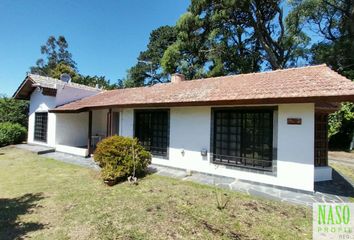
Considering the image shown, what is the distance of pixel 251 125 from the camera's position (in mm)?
8859

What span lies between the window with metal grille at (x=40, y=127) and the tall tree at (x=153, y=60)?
66.1ft

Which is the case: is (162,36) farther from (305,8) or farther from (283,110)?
(283,110)

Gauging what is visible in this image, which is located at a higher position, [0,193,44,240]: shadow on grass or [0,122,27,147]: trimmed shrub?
[0,122,27,147]: trimmed shrub

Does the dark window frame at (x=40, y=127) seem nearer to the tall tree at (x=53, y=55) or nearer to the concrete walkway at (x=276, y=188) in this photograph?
the concrete walkway at (x=276, y=188)

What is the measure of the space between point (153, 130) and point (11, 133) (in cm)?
1462

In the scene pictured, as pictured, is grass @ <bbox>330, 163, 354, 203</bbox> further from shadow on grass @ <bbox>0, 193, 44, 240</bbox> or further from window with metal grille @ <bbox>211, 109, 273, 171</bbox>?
shadow on grass @ <bbox>0, 193, 44, 240</bbox>

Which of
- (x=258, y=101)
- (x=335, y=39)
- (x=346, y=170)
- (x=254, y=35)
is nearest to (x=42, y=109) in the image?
(x=258, y=101)

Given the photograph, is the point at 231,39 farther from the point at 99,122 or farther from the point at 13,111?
the point at 13,111

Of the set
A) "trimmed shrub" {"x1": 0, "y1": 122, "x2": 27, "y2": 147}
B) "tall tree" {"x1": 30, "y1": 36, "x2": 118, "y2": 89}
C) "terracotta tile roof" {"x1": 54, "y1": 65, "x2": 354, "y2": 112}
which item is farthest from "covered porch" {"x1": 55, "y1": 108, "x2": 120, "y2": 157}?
"tall tree" {"x1": 30, "y1": 36, "x2": 118, "y2": 89}

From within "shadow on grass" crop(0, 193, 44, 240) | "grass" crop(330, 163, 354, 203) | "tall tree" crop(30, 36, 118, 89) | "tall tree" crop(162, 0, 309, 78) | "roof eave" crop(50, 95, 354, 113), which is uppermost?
"tall tree" crop(30, 36, 118, 89)

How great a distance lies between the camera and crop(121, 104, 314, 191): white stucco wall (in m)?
7.48

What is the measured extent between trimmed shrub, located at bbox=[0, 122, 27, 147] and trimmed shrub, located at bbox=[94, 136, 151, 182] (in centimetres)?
Answer: 1443

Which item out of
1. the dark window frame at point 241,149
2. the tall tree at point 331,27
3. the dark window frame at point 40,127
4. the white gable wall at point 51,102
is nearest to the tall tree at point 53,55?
the white gable wall at point 51,102

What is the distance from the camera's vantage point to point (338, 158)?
15.2 meters
